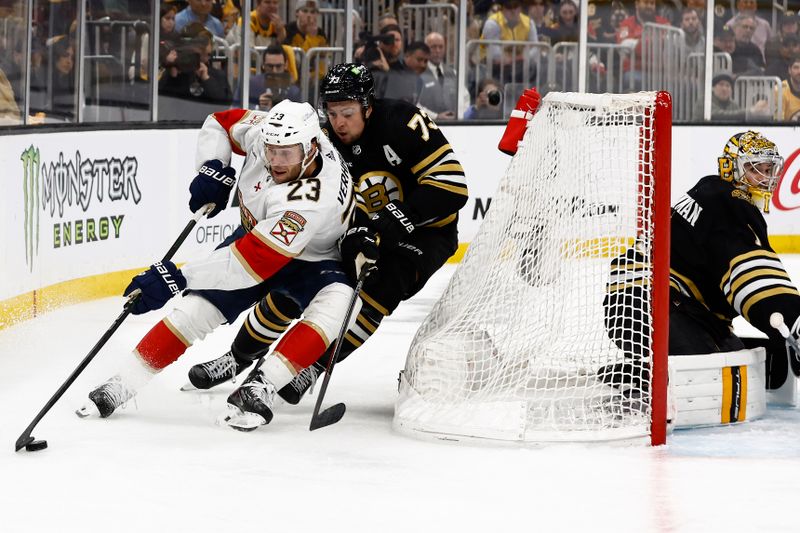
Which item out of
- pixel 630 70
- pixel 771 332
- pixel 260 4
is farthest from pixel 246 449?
pixel 630 70

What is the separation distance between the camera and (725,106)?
9070 millimetres

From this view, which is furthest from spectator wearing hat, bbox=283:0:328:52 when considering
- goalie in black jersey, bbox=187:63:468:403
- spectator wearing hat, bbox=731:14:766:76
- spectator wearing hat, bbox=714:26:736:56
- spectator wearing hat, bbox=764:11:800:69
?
goalie in black jersey, bbox=187:63:468:403

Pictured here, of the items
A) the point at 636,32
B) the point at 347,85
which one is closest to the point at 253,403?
the point at 347,85

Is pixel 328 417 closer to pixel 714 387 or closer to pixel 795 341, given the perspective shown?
pixel 714 387

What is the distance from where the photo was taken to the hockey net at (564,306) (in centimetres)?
357

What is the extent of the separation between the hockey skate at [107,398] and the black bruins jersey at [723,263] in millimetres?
1318

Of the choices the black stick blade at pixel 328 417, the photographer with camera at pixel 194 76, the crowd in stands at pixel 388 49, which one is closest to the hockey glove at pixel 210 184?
the black stick blade at pixel 328 417

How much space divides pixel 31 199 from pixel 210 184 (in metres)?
1.60

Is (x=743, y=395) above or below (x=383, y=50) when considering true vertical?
below

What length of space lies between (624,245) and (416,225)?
62cm

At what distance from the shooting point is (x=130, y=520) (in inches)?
111

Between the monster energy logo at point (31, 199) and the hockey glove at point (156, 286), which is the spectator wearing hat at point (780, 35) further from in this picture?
the hockey glove at point (156, 286)

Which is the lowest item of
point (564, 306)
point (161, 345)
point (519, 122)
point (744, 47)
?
point (161, 345)

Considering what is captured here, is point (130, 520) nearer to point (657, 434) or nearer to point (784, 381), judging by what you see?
point (657, 434)
